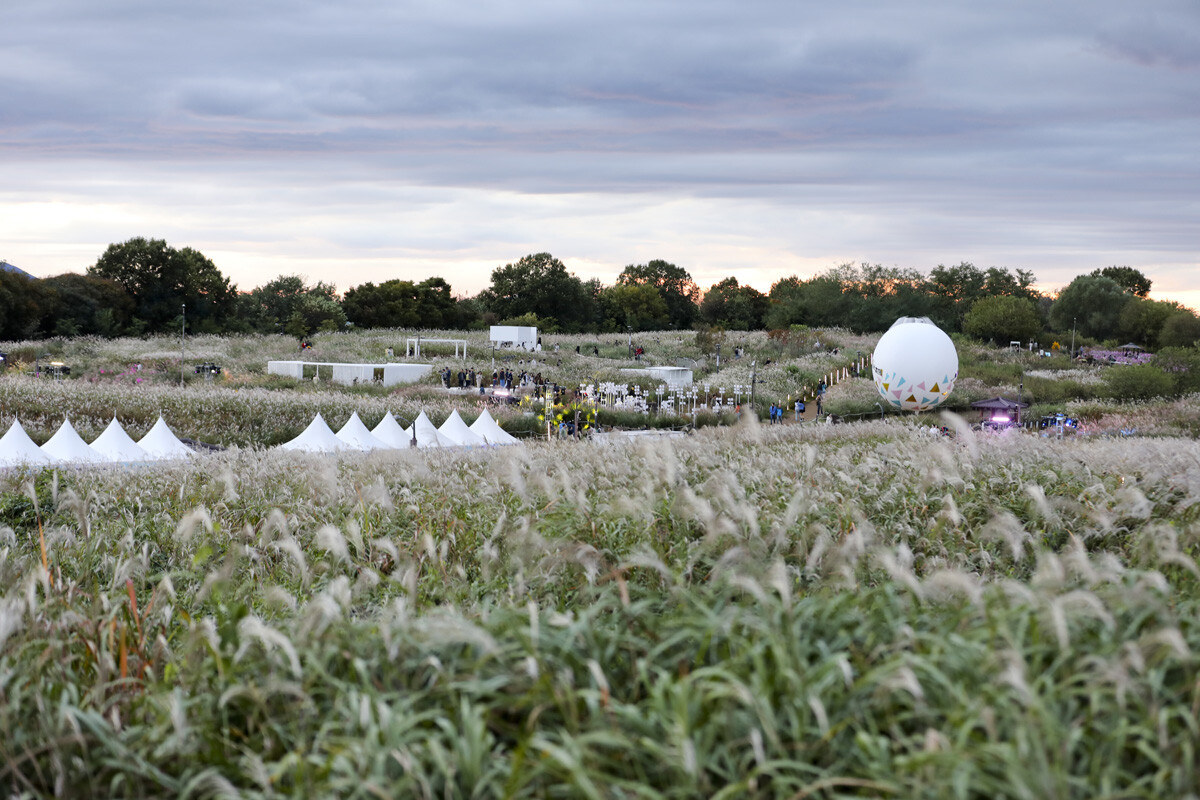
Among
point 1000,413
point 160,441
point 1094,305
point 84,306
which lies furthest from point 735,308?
point 160,441

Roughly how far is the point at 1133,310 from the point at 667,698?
82.1 m

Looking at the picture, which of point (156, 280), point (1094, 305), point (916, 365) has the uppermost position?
point (156, 280)

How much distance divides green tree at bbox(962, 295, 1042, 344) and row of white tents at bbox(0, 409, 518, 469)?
57.8m

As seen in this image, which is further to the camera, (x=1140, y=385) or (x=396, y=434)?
(x=1140, y=385)

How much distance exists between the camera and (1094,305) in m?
77.4

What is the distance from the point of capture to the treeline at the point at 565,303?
68688mm

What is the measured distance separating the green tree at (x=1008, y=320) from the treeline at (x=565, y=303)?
10 centimetres

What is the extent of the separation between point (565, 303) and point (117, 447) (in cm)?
7461

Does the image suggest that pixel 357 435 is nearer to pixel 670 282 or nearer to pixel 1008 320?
pixel 1008 320

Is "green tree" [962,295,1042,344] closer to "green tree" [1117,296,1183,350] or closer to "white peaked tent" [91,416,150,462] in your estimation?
"green tree" [1117,296,1183,350]

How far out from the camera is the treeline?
6869 cm

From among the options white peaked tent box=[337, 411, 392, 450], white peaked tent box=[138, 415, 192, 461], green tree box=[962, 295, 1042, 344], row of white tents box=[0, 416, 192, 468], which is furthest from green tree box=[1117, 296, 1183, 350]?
row of white tents box=[0, 416, 192, 468]

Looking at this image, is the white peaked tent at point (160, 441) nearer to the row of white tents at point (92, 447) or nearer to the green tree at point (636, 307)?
the row of white tents at point (92, 447)

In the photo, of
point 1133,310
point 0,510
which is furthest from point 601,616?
point 1133,310
